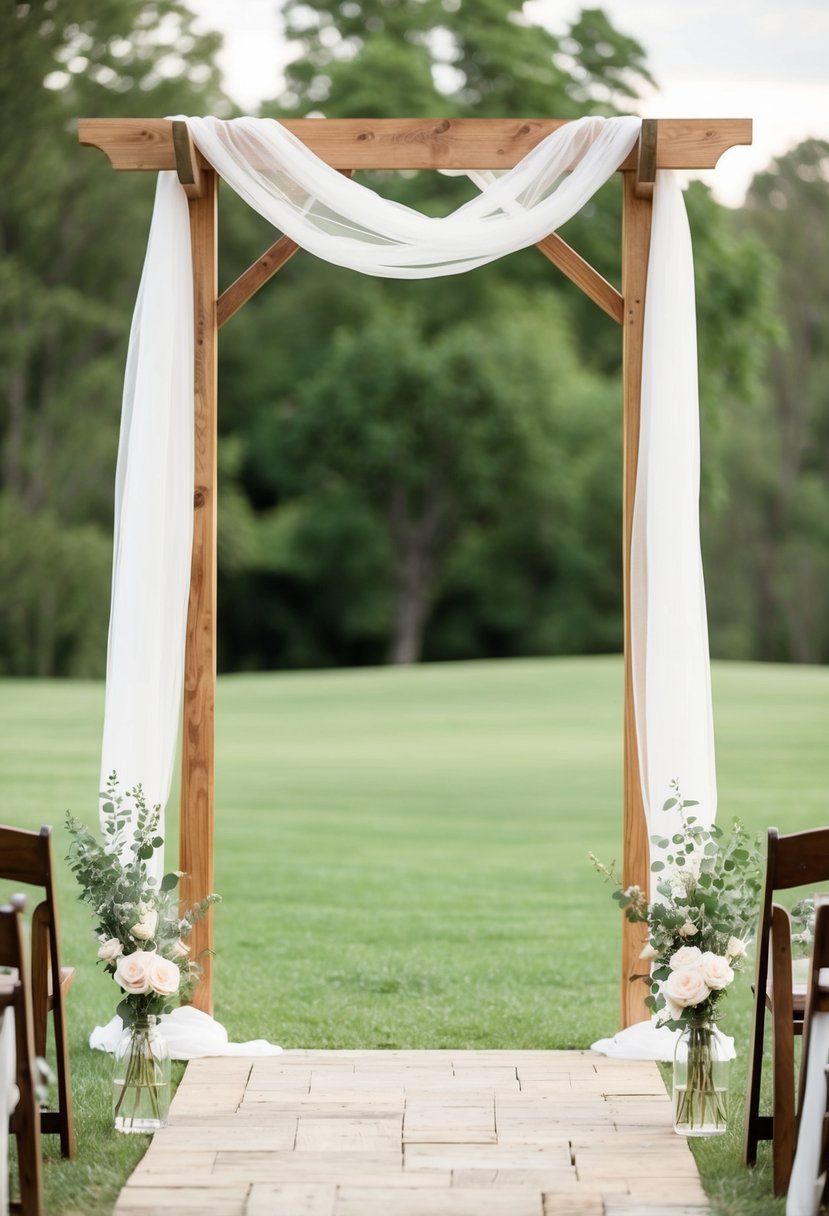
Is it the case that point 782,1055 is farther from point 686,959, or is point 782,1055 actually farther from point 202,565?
point 202,565

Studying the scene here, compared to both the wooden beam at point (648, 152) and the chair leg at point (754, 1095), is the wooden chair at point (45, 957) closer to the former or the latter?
the chair leg at point (754, 1095)

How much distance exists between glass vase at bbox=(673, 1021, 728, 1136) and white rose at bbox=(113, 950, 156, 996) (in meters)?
1.32

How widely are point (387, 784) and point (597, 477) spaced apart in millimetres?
14969

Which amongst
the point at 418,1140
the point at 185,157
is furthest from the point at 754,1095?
the point at 185,157

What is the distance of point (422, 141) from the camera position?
4.61 metres

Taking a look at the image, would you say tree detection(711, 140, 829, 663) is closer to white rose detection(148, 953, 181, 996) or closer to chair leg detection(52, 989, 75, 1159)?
white rose detection(148, 953, 181, 996)

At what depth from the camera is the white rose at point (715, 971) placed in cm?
370

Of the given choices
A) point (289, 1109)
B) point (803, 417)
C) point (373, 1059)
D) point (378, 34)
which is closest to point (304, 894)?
point (373, 1059)

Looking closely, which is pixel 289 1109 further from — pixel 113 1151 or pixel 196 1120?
pixel 113 1151

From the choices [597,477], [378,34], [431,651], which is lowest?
[431,651]

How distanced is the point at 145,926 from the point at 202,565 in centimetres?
124

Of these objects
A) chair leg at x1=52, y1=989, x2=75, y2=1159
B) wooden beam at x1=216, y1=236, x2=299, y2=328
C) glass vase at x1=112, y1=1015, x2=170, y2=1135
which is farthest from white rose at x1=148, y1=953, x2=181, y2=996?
wooden beam at x1=216, y1=236, x2=299, y2=328

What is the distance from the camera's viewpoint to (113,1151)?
3615 mm

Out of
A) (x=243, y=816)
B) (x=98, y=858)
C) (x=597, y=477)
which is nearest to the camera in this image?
(x=98, y=858)
